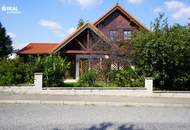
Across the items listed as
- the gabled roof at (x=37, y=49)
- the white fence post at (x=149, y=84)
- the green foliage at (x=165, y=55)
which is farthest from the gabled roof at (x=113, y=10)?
the white fence post at (x=149, y=84)

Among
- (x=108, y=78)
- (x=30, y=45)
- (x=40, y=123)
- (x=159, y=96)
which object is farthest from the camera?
(x=30, y=45)

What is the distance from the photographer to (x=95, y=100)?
1209 centimetres

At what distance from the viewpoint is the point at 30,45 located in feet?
107

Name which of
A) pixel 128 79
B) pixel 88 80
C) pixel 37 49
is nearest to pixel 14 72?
pixel 88 80

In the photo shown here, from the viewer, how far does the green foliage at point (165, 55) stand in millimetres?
14086

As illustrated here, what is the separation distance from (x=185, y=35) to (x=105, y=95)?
589 centimetres

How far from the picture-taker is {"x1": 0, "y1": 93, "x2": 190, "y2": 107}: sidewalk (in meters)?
11.5

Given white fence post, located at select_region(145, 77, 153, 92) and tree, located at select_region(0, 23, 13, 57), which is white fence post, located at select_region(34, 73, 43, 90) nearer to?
white fence post, located at select_region(145, 77, 153, 92)

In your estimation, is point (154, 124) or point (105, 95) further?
point (105, 95)

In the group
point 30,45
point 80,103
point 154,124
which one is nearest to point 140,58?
point 80,103

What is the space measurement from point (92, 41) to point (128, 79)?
7.24 metres

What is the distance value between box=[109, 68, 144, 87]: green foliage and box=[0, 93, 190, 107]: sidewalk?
5.60ft

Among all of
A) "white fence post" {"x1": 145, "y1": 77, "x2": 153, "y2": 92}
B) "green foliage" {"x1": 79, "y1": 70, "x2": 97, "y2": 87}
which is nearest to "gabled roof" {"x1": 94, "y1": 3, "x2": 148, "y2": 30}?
"green foliage" {"x1": 79, "y1": 70, "x2": 97, "y2": 87}

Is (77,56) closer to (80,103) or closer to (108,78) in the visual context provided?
(108,78)
